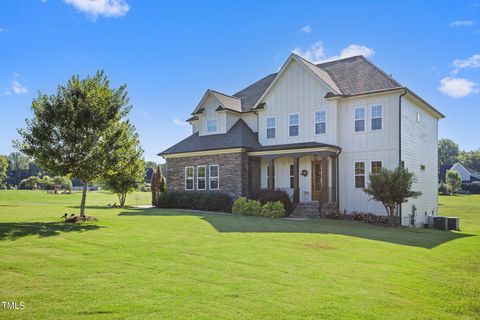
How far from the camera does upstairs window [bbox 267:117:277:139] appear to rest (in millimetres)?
25984

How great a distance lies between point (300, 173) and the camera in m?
24.6

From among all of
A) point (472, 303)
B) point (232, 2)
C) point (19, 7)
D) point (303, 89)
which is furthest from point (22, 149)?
point (303, 89)

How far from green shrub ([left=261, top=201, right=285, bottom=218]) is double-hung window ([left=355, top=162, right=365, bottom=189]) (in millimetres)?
4843

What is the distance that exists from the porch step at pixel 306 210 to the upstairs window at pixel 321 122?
456cm

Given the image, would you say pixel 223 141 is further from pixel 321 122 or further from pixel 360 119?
pixel 360 119

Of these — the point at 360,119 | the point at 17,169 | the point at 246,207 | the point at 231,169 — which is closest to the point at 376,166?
the point at 360,119

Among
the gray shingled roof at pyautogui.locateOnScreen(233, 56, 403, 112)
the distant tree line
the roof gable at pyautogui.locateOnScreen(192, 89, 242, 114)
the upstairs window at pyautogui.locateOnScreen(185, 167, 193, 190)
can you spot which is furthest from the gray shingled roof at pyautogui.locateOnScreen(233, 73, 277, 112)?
the distant tree line

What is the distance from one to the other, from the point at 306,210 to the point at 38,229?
14.2m

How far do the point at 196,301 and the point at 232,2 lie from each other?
14.8 meters

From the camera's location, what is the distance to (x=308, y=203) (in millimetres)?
22703

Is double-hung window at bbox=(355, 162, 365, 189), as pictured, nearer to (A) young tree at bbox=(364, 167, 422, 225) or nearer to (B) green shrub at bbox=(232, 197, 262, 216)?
(A) young tree at bbox=(364, 167, 422, 225)

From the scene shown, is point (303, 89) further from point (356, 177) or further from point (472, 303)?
point (472, 303)

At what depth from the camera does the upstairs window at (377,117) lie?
876 inches

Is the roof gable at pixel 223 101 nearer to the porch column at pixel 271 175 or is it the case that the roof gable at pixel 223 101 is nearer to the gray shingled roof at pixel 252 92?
the gray shingled roof at pixel 252 92
